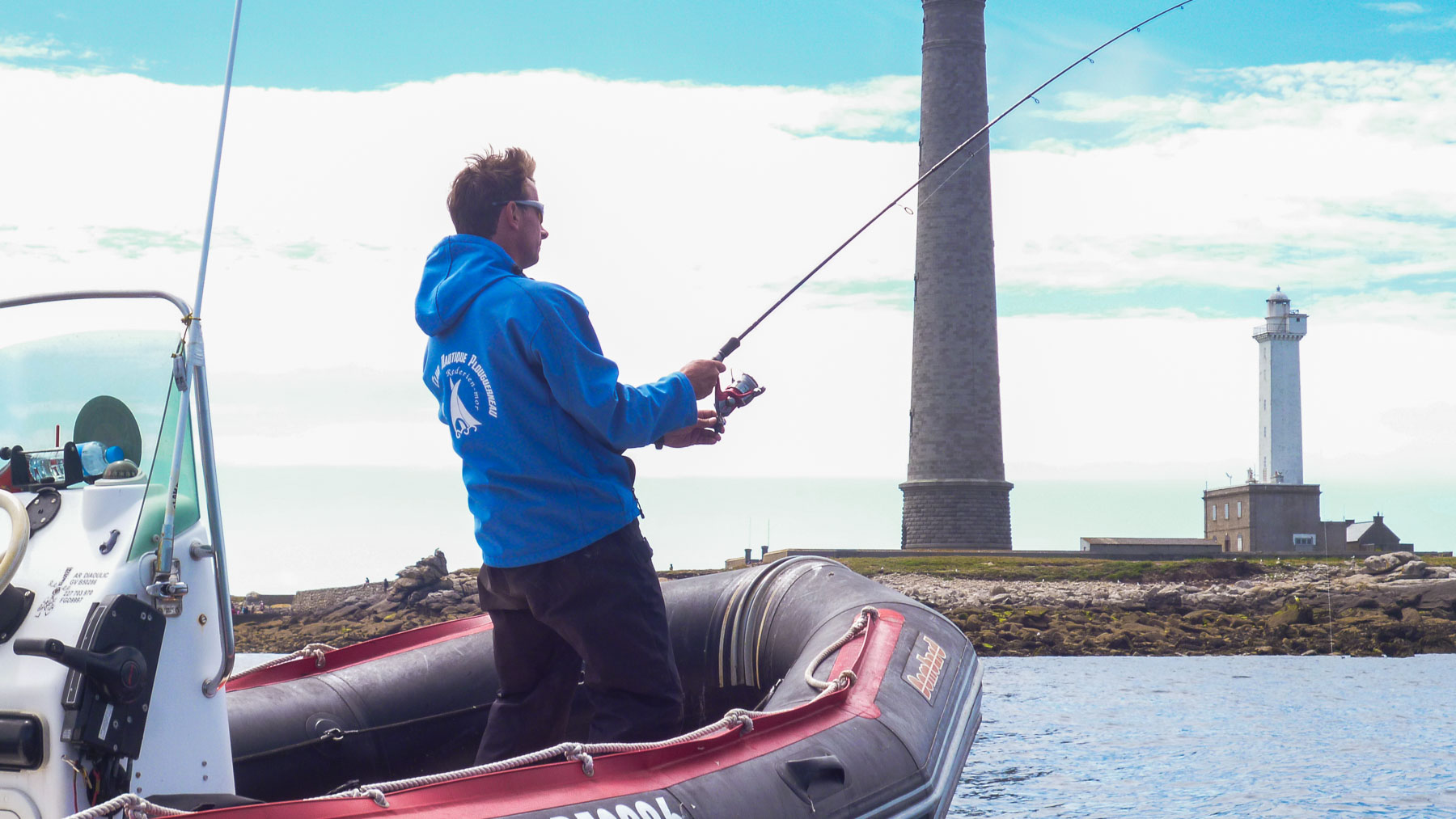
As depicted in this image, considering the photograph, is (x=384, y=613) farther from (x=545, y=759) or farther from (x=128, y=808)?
(x=128, y=808)

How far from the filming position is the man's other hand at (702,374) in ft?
9.45

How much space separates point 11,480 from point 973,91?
29.4m

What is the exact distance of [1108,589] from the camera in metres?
26.0

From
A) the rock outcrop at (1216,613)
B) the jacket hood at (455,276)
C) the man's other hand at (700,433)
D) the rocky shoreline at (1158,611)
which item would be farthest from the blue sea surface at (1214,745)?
the jacket hood at (455,276)

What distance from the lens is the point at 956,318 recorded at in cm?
3020

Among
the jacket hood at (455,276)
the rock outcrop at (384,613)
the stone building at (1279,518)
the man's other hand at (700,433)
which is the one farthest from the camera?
the stone building at (1279,518)

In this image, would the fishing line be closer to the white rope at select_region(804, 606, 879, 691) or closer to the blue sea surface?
the white rope at select_region(804, 606, 879, 691)

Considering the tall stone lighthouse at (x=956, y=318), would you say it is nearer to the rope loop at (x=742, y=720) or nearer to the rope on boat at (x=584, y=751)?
the rope on boat at (x=584, y=751)

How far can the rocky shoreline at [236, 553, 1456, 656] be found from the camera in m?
20.5

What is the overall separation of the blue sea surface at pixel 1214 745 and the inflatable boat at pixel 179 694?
3.88 m

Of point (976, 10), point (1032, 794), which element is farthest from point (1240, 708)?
point (976, 10)

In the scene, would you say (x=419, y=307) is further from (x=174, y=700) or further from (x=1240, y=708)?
(x=1240, y=708)

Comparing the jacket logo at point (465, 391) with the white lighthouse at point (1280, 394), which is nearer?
the jacket logo at point (465, 391)

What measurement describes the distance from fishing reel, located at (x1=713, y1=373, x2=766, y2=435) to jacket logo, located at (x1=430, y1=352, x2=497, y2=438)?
0.55 m
